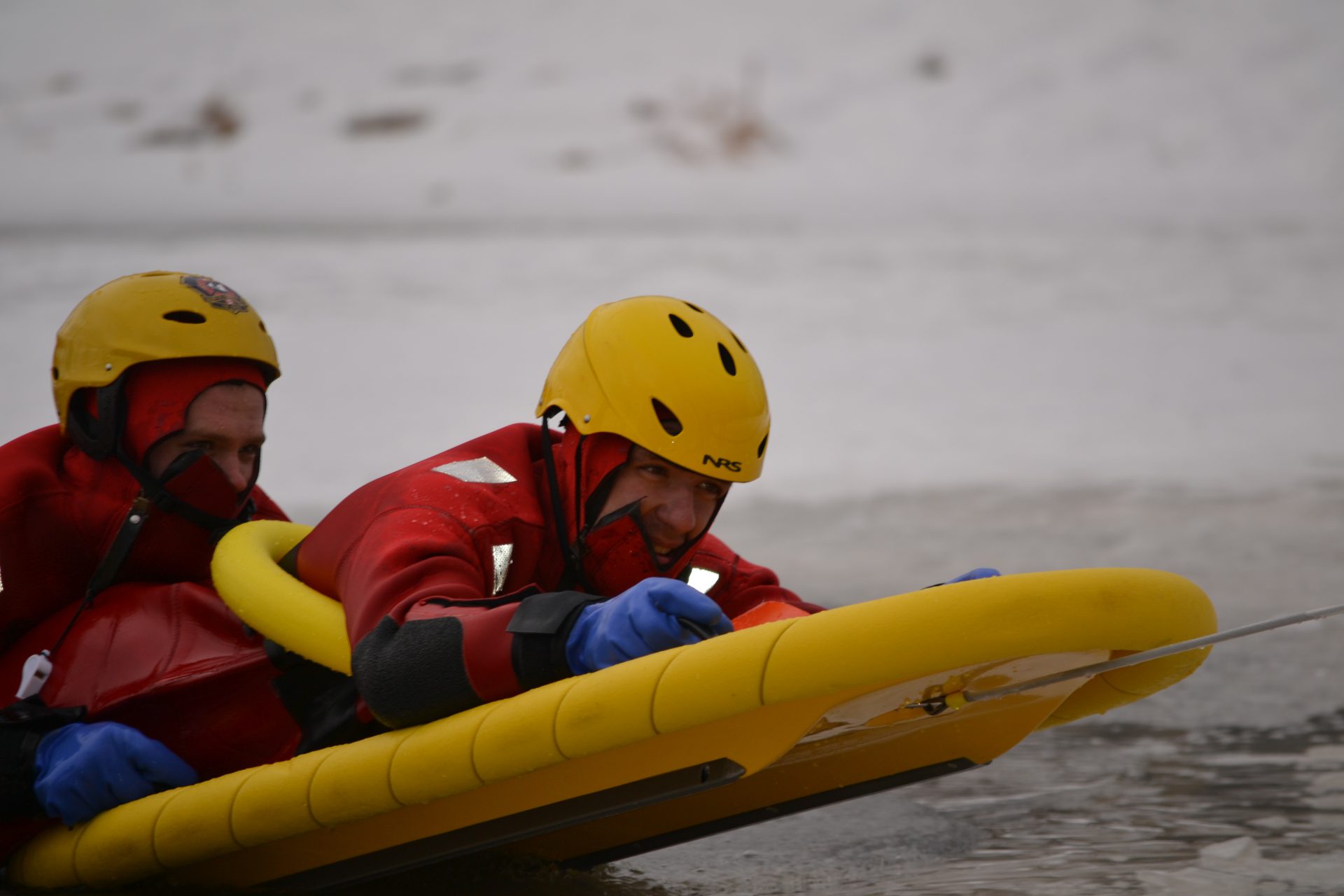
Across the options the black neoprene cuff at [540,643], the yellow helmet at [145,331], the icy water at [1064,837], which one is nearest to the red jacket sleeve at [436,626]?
the black neoprene cuff at [540,643]

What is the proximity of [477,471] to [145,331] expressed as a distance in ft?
2.87

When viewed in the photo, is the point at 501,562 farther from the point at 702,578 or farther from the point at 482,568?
the point at 702,578

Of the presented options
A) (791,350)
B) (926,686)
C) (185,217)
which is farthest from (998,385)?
A: (185,217)

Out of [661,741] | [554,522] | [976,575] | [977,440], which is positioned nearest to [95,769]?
[554,522]

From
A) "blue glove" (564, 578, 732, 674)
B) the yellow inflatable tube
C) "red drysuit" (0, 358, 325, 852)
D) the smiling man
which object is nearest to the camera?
"blue glove" (564, 578, 732, 674)

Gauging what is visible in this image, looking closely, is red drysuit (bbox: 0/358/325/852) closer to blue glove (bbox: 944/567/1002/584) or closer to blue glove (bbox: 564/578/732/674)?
blue glove (bbox: 564/578/732/674)

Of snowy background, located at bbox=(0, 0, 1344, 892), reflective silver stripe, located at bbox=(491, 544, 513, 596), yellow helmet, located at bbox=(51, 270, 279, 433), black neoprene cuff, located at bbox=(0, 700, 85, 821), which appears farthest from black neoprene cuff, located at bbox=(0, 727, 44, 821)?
snowy background, located at bbox=(0, 0, 1344, 892)

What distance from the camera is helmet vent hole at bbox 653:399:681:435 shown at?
2.54 metres

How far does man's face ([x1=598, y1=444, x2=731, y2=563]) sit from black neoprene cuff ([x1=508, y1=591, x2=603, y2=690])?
18.4 inches

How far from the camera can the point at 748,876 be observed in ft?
9.17

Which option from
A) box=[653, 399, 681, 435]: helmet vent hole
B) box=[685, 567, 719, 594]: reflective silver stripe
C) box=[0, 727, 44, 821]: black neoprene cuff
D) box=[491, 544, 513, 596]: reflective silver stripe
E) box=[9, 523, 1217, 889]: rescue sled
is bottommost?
box=[9, 523, 1217, 889]: rescue sled

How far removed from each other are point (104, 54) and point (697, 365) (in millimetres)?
14266

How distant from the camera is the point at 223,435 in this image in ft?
9.64

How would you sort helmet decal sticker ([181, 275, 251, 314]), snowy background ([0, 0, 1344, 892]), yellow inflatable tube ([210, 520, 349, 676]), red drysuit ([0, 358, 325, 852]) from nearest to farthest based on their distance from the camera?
yellow inflatable tube ([210, 520, 349, 676]) → red drysuit ([0, 358, 325, 852]) → helmet decal sticker ([181, 275, 251, 314]) → snowy background ([0, 0, 1344, 892])
